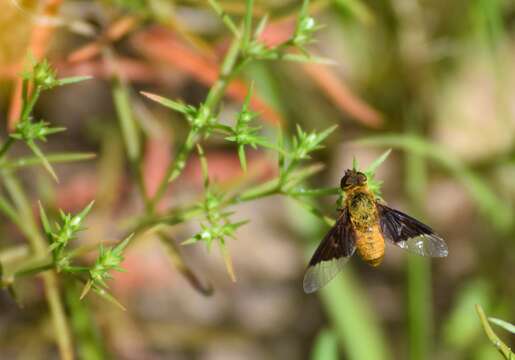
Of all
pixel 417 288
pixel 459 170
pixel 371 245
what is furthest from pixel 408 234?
pixel 417 288

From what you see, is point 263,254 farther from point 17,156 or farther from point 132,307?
point 17,156

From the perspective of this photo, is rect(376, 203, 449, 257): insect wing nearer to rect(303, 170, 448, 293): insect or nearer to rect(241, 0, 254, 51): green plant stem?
rect(303, 170, 448, 293): insect

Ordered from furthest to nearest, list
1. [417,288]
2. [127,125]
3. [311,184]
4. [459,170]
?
[311,184] < [417,288] < [459,170] < [127,125]

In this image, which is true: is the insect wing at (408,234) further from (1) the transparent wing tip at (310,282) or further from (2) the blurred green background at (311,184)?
(2) the blurred green background at (311,184)

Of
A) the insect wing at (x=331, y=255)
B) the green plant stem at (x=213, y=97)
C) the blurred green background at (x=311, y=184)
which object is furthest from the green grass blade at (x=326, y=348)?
the blurred green background at (x=311, y=184)

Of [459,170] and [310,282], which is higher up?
[459,170]

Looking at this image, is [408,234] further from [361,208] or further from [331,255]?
[331,255]

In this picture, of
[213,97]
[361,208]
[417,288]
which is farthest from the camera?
[417,288]
